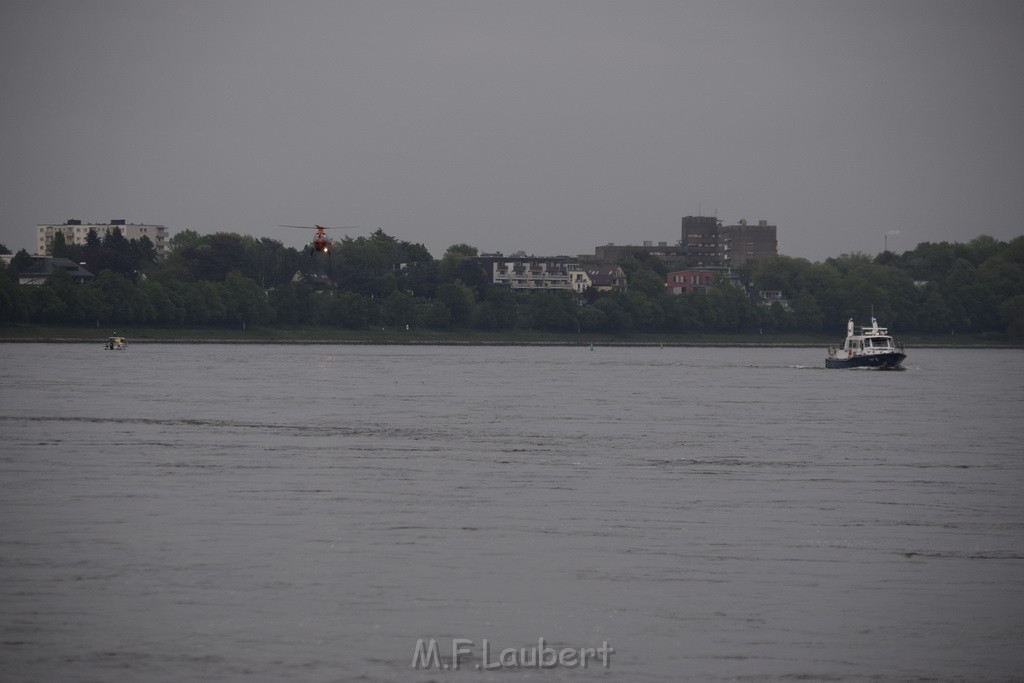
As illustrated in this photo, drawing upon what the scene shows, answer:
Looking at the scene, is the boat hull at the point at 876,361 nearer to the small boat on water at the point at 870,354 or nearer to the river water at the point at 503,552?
the small boat on water at the point at 870,354

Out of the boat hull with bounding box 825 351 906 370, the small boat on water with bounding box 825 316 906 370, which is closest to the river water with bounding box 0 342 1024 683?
the boat hull with bounding box 825 351 906 370

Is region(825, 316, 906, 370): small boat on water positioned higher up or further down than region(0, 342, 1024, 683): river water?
higher up

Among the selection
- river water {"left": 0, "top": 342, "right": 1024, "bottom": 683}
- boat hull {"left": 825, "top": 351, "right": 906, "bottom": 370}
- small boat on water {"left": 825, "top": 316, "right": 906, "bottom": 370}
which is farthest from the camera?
small boat on water {"left": 825, "top": 316, "right": 906, "bottom": 370}

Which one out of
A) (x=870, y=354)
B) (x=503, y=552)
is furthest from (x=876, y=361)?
(x=503, y=552)

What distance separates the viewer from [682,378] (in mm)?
121938

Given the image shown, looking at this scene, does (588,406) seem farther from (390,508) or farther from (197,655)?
(197,655)

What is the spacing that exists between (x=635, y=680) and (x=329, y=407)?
54498mm

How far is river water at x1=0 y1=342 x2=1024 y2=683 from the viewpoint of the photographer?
19234 millimetres

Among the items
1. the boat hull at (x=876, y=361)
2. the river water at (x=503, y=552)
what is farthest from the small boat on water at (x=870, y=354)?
the river water at (x=503, y=552)

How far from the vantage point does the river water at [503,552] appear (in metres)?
19.2

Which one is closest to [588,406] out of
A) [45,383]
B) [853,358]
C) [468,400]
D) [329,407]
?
[468,400]

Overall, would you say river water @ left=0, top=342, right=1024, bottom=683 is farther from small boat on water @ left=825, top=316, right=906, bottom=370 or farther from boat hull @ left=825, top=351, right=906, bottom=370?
small boat on water @ left=825, top=316, right=906, bottom=370

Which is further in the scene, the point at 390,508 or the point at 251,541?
the point at 390,508

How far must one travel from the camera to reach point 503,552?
2656 cm
